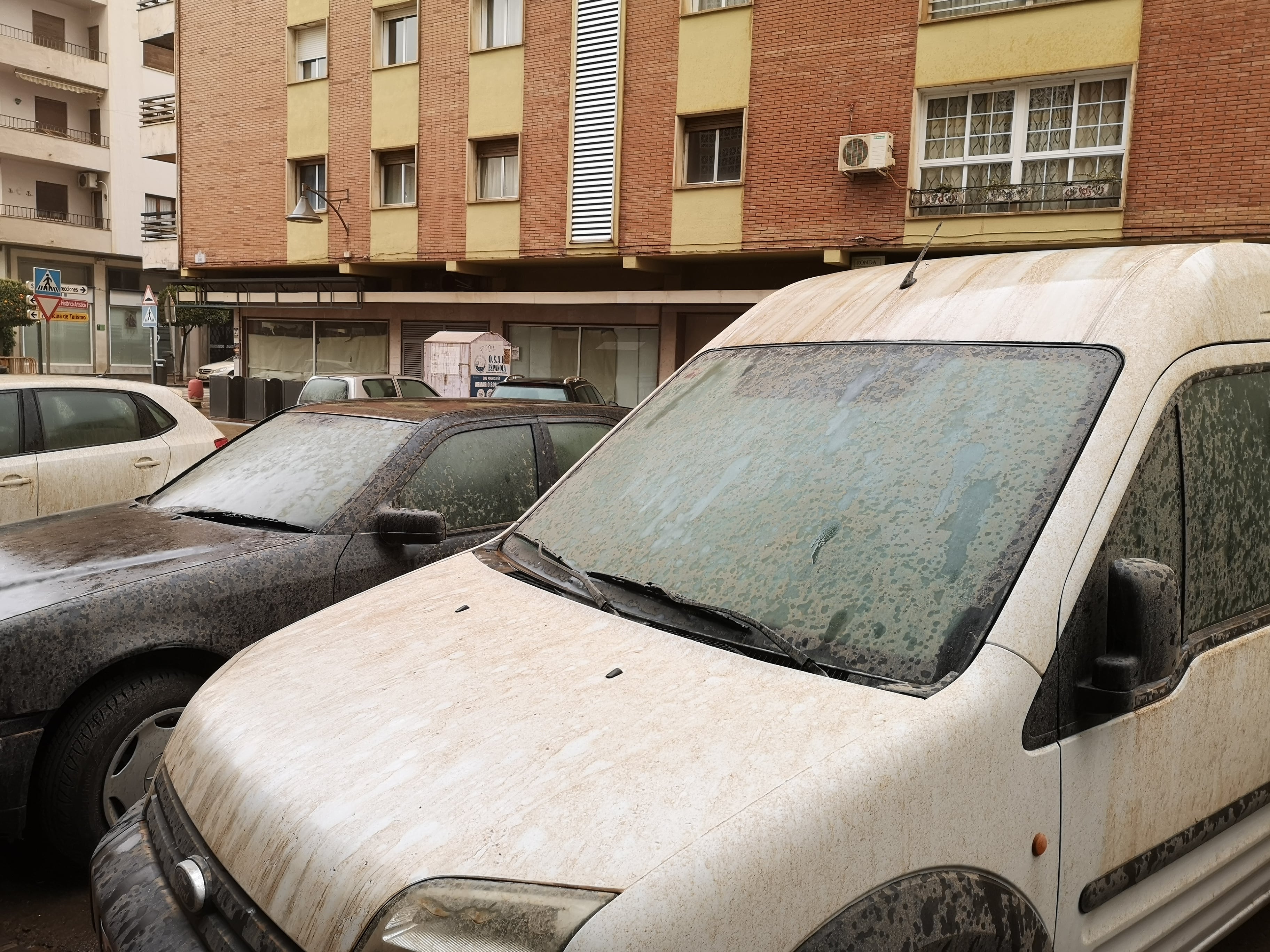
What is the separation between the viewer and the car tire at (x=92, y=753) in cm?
332

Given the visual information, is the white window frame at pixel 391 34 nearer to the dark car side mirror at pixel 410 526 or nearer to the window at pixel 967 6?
the window at pixel 967 6

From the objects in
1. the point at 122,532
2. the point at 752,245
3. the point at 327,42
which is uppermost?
the point at 327,42

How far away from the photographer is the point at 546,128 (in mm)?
20688

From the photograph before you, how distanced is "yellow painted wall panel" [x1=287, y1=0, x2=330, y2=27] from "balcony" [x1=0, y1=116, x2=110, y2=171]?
23.2 m

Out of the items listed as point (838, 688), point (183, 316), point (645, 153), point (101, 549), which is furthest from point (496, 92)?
point (183, 316)

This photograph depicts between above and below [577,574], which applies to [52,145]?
above

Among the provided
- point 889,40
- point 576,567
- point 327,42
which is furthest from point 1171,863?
point 327,42

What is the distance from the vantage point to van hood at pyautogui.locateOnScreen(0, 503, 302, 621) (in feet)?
11.2

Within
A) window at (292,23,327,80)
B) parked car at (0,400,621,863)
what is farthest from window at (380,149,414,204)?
parked car at (0,400,621,863)

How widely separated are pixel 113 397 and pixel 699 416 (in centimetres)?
570

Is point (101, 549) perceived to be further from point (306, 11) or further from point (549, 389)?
point (306, 11)

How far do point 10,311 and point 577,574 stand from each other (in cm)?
4005

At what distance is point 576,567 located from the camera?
8.20ft

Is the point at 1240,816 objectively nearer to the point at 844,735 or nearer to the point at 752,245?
the point at 844,735
